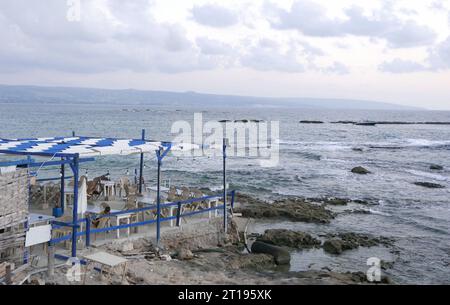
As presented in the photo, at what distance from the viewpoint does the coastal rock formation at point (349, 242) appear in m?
15.5

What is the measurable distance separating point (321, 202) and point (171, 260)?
45.4 feet

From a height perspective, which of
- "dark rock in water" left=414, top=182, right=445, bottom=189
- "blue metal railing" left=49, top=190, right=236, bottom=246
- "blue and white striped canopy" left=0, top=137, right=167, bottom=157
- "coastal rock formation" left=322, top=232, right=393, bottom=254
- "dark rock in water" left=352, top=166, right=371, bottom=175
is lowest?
"coastal rock formation" left=322, top=232, right=393, bottom=254

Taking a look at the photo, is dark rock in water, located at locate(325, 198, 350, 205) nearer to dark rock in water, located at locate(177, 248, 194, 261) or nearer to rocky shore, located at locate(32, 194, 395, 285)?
rocky shore, located at locate(32, 194, 395, 285)

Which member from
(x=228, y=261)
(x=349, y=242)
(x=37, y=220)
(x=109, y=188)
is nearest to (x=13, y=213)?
(x=37, y=220)

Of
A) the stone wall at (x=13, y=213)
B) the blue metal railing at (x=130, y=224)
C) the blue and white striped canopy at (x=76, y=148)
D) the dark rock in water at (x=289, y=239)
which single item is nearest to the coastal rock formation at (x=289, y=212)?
the dark rock in water at (x=289, y=239)

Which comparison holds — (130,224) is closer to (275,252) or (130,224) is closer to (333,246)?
(275,252)

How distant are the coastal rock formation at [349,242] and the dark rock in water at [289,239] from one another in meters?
0.52

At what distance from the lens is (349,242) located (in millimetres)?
16266

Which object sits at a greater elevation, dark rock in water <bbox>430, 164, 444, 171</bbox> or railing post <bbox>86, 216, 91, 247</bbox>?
railing post <bbox>86, 216, 91, 247</bbox>

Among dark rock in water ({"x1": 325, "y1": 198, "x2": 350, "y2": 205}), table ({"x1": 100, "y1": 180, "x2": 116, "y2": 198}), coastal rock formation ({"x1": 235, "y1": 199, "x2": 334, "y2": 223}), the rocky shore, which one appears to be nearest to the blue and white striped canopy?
the rocky shore

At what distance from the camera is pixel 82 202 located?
1123 cm

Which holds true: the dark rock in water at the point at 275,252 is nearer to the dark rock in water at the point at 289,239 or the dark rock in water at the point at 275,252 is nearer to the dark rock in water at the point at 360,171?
the dark rock in water at the point at 289,239

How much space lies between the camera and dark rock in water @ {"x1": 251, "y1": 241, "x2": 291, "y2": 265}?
13500mm
